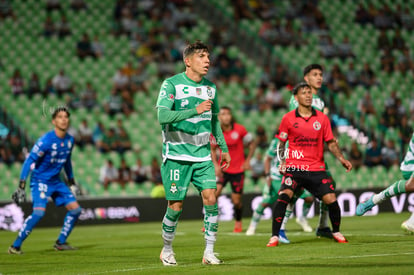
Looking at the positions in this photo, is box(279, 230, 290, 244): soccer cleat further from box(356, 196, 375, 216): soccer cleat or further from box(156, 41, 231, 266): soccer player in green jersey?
box(156, 41, 231, 266): soccer player in green jersey

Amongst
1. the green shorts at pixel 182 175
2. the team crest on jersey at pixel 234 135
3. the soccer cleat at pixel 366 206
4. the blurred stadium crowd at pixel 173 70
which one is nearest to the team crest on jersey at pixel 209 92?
the green shorts at pixel 182 175

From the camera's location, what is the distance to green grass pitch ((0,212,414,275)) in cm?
784

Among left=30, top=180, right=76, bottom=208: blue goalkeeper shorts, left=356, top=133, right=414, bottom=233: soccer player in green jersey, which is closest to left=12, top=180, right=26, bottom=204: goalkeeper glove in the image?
left=30, top=180, right=76, bottom=208: blue goalkeeper shorts

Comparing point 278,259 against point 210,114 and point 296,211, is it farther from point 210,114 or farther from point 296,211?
point 296,211

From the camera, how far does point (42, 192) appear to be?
12.8m

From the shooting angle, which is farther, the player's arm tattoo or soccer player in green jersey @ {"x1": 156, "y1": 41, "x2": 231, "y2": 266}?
the player's arm tattoo

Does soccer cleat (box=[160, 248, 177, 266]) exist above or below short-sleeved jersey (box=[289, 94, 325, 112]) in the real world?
below

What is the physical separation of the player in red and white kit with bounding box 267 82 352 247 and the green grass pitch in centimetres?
49

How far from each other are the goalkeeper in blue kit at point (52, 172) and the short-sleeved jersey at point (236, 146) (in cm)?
378

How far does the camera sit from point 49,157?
1288cm

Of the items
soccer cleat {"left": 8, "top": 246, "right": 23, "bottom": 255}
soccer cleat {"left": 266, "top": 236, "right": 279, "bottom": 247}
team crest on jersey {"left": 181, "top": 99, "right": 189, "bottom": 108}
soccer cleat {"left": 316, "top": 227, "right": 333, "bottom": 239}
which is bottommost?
soccer cleat {"left": 8, "top": 246, "right": 23, "bottom": 255}

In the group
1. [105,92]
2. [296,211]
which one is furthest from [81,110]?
[296,211]

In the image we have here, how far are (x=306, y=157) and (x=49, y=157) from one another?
4.75 m

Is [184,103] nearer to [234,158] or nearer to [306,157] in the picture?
[306,157]
